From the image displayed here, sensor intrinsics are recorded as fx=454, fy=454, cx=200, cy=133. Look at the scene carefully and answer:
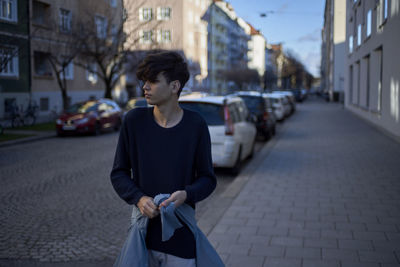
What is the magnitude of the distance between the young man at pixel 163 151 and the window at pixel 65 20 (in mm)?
22707

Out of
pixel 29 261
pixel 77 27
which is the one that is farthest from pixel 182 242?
pixel 77 27

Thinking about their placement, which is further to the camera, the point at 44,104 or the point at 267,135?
the point at 44,104

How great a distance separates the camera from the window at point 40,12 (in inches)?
1025

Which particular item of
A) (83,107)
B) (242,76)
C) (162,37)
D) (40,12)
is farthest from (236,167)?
(242,76)

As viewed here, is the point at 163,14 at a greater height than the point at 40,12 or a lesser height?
greater

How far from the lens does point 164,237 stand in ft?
7.32

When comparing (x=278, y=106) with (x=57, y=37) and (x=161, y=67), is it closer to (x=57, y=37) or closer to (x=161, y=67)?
(x=57, y=37)

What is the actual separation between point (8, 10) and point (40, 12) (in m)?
4.23

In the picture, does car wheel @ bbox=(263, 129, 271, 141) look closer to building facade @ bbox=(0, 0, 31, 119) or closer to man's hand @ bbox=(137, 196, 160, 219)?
building facade @ bbox=(0, 0, 31, 119)

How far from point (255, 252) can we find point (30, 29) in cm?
2337

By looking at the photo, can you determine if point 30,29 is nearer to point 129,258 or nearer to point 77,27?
point 77,27

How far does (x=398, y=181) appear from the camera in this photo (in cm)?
832

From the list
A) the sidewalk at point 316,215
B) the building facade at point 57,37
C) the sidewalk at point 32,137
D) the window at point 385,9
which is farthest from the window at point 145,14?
the sidewalk at point 316,215

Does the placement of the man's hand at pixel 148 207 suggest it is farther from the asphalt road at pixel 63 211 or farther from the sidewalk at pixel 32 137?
the sidewalk at pixel 32 137
